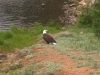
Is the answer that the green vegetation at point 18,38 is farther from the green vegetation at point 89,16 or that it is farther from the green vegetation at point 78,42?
the green vegetation at point 78,42

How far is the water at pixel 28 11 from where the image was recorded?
32.3 meters

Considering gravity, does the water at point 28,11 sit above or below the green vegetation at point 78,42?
below

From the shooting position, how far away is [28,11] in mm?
36906

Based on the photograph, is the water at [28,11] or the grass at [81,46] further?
the water at [28,11]

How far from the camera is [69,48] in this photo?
50.9 feet

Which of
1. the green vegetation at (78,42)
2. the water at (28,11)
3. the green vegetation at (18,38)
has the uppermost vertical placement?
the green vegetation at (78,42)

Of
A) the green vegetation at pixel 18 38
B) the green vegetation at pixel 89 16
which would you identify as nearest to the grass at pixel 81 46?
the green vegetation at pixel 89 16

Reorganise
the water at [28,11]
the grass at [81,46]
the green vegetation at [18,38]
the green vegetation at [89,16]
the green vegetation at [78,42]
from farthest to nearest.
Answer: the water at [28,11], the green vegetation at [89,16], the green vegetation at [18,38], the green vegetation at [78,42], the grass at [81,46]

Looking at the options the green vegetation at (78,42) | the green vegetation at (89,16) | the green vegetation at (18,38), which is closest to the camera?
the green vegetation at (78,42)

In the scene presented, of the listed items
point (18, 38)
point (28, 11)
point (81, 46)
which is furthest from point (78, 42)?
point (28, 11)

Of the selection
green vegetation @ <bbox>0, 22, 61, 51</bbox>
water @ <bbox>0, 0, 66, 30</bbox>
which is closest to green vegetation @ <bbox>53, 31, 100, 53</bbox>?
green vegetation @ <bbox>0, 22, 61, 51</bbox>

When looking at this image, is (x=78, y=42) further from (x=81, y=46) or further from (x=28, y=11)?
(x=28, y=11)

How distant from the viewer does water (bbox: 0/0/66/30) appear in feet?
106

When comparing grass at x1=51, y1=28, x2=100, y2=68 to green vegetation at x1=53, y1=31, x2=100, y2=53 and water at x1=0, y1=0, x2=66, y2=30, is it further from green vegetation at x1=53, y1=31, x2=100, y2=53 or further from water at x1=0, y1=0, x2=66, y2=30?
water at x1=0, y1=0, x2=66, y2=30
